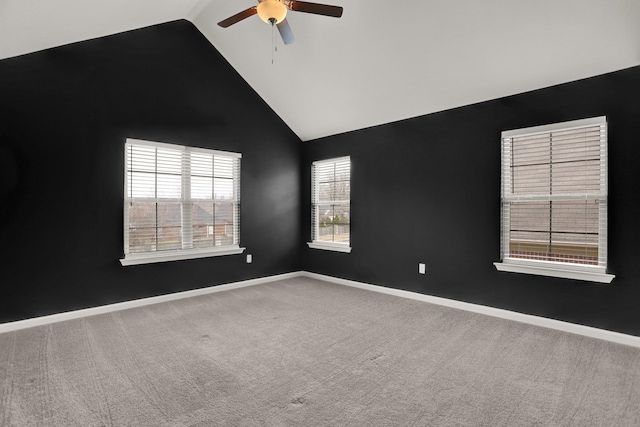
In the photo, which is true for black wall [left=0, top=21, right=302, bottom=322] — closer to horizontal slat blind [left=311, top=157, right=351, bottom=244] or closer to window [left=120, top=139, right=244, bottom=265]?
window [left=120, top=139, right=244, bottom=265]

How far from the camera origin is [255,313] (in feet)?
12.6

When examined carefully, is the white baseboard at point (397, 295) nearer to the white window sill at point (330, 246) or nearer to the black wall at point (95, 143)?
the black wall at point (95, 143)

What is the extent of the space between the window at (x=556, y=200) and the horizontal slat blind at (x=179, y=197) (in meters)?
3.63

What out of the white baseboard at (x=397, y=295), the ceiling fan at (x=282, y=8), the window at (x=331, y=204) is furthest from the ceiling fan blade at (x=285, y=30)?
the white baseboard at (x=397, y=295)

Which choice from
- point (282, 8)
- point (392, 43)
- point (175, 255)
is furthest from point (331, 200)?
point (282, 8)

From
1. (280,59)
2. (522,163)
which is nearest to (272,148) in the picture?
(280,59)

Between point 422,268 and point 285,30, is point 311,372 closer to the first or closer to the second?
point 422,268

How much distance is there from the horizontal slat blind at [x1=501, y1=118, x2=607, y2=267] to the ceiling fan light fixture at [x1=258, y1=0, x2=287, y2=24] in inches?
105

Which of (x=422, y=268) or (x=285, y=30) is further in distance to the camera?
(x=422, y=268)

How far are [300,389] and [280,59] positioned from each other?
3913mm

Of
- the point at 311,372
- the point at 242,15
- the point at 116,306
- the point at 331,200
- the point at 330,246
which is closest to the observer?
the point at 311,372

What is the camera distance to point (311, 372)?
8.10 feet

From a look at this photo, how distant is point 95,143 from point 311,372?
340cm

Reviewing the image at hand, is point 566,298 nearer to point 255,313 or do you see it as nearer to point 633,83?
point 633,83
